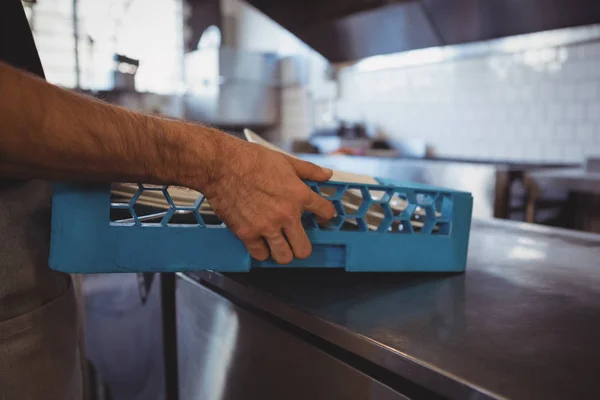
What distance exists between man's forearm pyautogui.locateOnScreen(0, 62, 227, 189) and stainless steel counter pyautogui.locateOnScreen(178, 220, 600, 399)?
22cm

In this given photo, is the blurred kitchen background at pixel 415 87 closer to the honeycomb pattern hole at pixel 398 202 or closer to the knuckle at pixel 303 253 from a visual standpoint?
the honeycomb pattern hole at pixel 398 202

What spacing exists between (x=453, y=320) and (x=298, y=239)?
0.69ft

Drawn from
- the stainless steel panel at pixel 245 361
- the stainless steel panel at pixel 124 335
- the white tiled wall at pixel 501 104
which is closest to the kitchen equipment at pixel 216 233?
the stainless steel panel at pixel 245 361

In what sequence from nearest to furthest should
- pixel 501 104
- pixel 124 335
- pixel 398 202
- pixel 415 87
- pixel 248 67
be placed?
1. pixel 398 202
2. pixel 124 335
3. pixel 501 104
4. pixel 415 87
5. pixel 248 67

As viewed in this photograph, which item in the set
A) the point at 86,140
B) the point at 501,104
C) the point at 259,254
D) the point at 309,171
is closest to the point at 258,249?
the point at 259,254

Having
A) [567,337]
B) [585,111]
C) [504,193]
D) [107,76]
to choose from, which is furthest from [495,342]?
[107,76]

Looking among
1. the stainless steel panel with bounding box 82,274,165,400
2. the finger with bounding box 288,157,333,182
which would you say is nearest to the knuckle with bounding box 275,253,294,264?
the finger with bounding box 288,157,333,182

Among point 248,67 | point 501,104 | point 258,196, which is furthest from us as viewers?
point 248,67

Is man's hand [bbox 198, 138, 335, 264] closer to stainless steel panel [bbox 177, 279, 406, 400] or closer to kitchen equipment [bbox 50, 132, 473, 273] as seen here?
kitchen equipment [bbox 50, 132, 473, 273]

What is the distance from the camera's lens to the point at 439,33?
2643 millimetres

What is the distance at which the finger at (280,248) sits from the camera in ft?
2.04

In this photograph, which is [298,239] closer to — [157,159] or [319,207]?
[319,207]

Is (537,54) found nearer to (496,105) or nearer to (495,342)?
(496,105)

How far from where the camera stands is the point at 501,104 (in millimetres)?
2637
